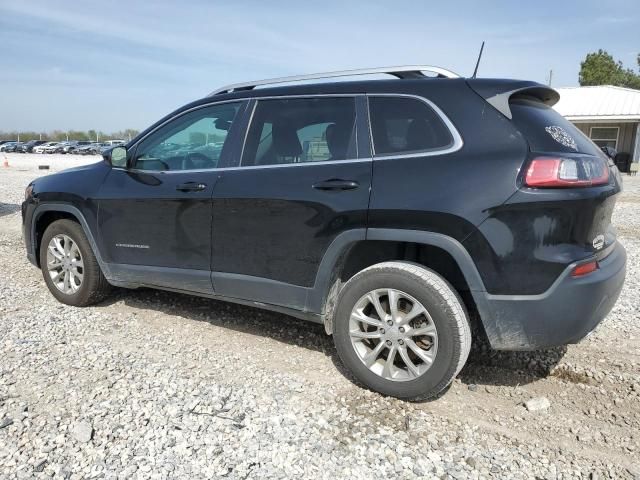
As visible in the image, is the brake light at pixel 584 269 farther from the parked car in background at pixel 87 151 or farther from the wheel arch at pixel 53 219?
the parked car in background at pixel 87 151

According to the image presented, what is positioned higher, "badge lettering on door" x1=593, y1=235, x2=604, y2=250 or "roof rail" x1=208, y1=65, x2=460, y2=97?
"roof rail" x1=208, y1=65, x2=460, y2=97

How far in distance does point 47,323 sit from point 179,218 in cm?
149

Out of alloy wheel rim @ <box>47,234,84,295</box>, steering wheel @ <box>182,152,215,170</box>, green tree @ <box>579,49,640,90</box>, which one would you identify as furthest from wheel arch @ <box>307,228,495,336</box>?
green tree @ <box>579,49,640,90</box>

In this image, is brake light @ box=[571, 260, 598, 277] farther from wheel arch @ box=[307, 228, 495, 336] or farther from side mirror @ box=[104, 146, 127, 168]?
side mirror @ box=[104, 146, 127, 168]

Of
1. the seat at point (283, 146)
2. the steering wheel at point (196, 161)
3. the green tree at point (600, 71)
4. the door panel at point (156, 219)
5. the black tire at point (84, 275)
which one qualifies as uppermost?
the green tree at point (600, 71)

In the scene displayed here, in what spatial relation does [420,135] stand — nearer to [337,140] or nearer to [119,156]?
[337,140]

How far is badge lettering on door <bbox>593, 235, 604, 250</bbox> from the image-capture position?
2.72 meters

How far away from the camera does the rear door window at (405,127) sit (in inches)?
114

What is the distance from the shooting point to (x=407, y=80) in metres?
3.08

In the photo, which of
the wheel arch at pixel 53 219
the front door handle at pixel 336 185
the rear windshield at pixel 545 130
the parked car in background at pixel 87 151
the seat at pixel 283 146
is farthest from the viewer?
the parked car in background at pixel 87 151

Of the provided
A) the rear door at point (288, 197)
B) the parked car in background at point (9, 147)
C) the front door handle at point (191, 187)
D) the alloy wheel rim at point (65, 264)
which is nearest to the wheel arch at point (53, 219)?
the alloy wheel rim at point (65, 264)

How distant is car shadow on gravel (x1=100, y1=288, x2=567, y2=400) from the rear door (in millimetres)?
627

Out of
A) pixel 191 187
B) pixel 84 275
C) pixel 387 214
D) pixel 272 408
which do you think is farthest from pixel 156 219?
pixel 387 214

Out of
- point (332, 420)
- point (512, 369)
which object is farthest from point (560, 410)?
point (332, 420)
